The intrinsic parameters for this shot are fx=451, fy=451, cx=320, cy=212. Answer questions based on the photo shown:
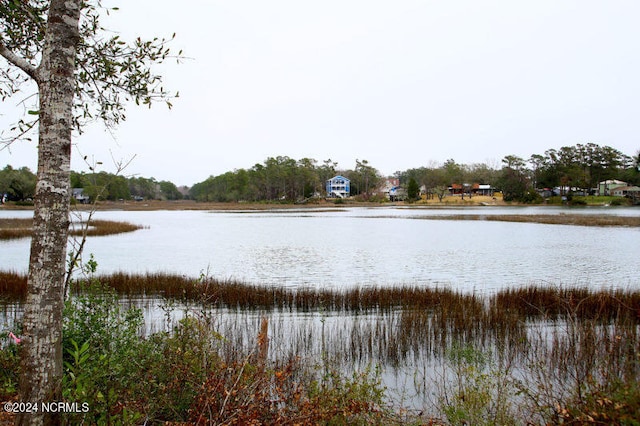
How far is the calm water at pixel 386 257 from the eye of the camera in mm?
22281

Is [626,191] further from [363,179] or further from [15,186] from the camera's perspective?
[15,186]

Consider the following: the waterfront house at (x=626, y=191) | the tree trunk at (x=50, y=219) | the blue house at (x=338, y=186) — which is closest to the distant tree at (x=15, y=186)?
the blue house at (x=338, y=186)

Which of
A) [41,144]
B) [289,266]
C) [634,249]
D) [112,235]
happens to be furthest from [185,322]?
[112,235]

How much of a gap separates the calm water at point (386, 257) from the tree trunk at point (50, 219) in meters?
16.1

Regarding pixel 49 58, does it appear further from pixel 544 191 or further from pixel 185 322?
pixel 544 191

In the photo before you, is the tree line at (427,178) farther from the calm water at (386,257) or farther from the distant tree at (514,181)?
the calm water at (386,257)

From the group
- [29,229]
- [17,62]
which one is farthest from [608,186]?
[17,62]

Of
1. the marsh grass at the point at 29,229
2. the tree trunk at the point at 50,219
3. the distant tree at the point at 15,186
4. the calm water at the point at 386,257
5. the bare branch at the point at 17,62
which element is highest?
the distant tree at the point at 15,186

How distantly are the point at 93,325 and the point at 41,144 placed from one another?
142 inches

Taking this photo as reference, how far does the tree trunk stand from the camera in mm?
4074

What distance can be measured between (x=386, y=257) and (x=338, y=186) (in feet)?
435

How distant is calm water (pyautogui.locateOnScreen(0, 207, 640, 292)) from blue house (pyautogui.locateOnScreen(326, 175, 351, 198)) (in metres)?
115

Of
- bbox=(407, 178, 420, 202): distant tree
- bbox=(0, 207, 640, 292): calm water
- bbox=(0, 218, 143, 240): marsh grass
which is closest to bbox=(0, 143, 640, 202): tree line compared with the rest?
bbox=(407, 178, 420, 202): distant tree

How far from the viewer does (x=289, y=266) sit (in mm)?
26453
